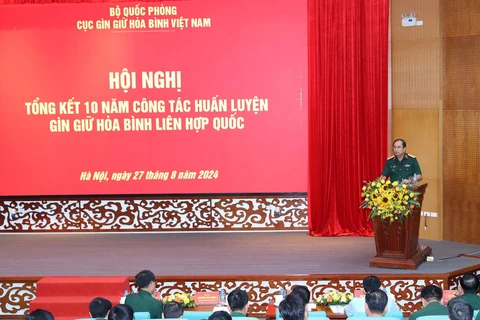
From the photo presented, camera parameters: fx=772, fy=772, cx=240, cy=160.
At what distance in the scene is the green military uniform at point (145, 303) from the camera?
190 inches

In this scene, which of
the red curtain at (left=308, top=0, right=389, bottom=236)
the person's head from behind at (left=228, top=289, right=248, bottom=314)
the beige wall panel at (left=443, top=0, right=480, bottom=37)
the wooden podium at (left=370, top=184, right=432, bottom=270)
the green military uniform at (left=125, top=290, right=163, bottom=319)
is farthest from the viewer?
the red curtain at (left=308, top=0, right=389, bottom=236)

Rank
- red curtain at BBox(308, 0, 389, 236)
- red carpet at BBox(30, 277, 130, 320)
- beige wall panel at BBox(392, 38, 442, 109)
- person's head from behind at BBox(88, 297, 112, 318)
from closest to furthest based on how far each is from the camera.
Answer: person's head from behind at BBox(88, 297, 112, 318)
red carpet at BBox(30, 277, 130, 320)
beige wall panel at BBox(392, 38, 442, 109)
red curtain at BBox(308, 0, 389, 236)

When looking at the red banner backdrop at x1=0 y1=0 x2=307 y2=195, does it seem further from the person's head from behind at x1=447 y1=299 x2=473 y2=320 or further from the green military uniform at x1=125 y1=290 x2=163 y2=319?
the person's head from behind at x1=447 y1=299 x2=473 y2=320

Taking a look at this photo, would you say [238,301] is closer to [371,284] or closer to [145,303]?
[145,303]

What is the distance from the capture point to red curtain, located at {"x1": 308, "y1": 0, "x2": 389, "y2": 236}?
8.16 m

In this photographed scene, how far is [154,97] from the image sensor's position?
835cm

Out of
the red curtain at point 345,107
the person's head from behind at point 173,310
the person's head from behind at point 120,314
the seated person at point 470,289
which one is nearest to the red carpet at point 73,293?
the person's head from behind at point 173,310

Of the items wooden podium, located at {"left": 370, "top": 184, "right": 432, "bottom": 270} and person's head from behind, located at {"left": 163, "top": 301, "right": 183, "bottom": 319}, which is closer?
person's head from behind, located at {"left": 163, "top": 301, "right": 183, "bottom": 319}

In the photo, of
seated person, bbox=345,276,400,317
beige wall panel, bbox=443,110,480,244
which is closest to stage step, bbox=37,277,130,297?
seated person, bbox=345,276,400,317

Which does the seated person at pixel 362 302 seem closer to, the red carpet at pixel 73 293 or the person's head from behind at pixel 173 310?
the person's head from behind at pixel 173 310

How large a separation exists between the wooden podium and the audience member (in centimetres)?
241

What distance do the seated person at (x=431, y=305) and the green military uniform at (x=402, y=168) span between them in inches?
92.7

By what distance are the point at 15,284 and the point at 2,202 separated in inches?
90.6

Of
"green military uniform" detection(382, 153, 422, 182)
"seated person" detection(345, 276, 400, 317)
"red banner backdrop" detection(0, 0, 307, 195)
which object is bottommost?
"seated person" detection(345, 276, 400, 317)
